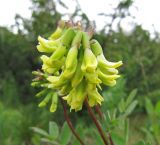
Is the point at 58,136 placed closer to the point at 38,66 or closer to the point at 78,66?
the point at 78,66

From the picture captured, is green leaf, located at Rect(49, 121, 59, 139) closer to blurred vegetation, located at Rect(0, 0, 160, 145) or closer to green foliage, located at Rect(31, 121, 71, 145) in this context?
green foliage, located at Rect(31, 121, 71, 145)

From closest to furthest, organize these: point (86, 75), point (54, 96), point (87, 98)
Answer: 1. point (86, 75)
2. point (87, 98)
3. point (54, 96)

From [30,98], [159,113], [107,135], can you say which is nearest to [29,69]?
[30,98]

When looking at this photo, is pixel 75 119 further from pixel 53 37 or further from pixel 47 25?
pixel 53 37

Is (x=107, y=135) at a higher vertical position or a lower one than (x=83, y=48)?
lower

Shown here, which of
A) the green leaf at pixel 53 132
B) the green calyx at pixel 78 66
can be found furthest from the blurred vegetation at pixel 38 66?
the green calyx at pixel 78 66

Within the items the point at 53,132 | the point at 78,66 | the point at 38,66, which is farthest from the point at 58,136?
the point at 38,66
